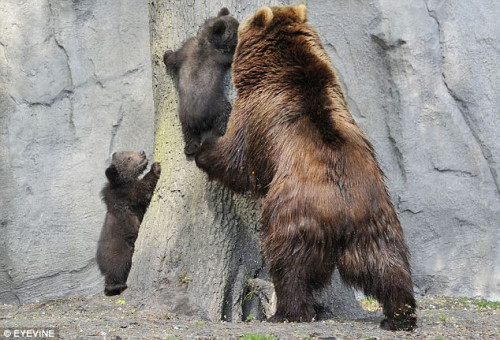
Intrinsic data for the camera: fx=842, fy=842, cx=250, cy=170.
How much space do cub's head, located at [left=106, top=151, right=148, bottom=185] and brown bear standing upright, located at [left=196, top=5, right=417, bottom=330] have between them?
8.87 feet

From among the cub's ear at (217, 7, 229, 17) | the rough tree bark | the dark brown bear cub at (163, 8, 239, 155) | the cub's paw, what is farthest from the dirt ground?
the cub's ear at (217, 7, 229, 17)

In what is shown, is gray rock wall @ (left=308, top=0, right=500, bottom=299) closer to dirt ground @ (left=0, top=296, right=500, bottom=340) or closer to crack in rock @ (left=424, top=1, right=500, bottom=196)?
crack in rock @ (left=424, top=1, right=500, bottom=196)

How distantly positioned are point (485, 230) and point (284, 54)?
4923mm

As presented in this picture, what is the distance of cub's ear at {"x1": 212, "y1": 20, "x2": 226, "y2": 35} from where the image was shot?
23.7 feet

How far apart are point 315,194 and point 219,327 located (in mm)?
1148

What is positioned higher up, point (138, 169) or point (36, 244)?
point (138, 169)

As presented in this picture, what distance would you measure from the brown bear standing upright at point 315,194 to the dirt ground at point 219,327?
227mm

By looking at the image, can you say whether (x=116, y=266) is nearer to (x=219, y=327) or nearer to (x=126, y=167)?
(x=126, y=167)

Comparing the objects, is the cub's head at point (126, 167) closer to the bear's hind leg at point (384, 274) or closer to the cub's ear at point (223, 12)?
the cub's ear at point (223, 12)

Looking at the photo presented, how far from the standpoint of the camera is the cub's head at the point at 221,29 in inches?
285

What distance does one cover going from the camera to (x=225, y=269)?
6.84 m

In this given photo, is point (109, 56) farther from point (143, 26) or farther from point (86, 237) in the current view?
point (86, 237)

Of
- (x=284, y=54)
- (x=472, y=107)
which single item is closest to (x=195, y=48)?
(x=284, y=54)
